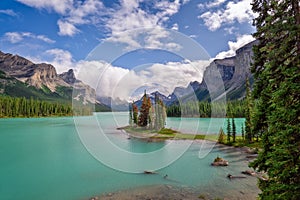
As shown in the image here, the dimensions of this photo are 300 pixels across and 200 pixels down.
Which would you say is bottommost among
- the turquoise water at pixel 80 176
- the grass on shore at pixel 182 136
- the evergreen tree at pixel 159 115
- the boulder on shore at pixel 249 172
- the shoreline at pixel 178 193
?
the turquoise water at pixel 80 176

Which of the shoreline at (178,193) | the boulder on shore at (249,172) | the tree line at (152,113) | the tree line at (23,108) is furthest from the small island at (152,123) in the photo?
the tree line at (23,108)

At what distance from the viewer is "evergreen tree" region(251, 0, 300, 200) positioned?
282 inches

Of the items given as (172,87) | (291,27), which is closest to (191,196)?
(172,87)

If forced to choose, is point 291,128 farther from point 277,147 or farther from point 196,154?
point 196,154

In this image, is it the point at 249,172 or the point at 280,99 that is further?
the point at 249,172

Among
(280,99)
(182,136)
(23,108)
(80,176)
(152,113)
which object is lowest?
(80,176)

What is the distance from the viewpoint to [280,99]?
24.7 feet

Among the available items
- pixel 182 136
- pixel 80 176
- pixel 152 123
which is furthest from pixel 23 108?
pixel 80 176

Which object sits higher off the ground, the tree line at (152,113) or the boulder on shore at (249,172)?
the tree line at (152,113)

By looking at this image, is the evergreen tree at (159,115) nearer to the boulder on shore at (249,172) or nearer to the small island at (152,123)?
the small island at (152,123)

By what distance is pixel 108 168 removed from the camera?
95.2 feet

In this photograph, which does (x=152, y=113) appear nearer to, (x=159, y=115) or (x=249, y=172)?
(x=159, y=115)

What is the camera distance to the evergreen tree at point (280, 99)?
7.16 meters

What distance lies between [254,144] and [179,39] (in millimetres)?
39383
